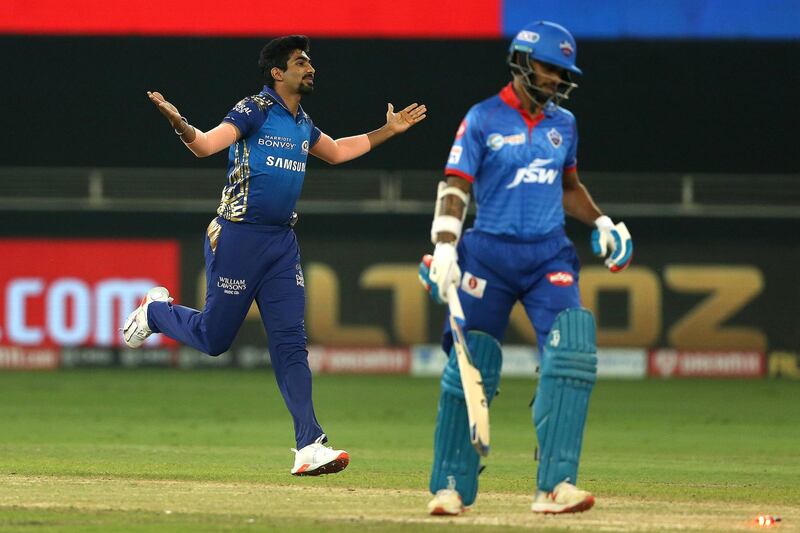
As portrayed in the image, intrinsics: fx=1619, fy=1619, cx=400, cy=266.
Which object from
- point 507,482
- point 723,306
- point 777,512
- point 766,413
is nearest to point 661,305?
point 723,306

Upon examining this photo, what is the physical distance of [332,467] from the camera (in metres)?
7.91

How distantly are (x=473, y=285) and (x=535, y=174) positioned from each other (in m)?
0.53

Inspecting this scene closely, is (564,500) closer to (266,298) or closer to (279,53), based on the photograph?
(266,298)

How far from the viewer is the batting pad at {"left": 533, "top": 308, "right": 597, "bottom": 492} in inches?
260

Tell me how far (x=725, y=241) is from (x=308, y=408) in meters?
11.3

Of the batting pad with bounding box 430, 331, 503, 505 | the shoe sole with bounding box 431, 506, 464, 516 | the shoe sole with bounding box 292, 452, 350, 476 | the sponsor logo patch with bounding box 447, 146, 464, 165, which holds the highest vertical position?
the sponsor logo patch with bounding box 447, 146, 464, 165

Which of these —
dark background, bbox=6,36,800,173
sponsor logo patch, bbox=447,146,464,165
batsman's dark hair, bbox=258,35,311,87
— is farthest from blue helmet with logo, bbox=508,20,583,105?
dark background, bbox=6,36,800,173

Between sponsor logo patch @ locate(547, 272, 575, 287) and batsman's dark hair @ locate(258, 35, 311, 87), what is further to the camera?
batsman's dark hair @ locate(258, 35, 311, 87)

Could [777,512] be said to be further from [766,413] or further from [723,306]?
[723,306]

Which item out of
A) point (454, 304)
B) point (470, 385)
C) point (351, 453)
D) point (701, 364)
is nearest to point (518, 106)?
point (454, 304)

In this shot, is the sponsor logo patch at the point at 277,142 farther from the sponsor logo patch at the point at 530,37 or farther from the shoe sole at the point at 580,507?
the shoe sole at the point at 580,507

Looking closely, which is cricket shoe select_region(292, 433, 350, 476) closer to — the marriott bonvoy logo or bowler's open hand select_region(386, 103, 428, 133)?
the marriott bonvoy logo

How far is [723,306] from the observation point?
59.5 feet

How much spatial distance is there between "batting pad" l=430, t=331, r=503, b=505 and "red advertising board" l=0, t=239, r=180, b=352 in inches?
456
